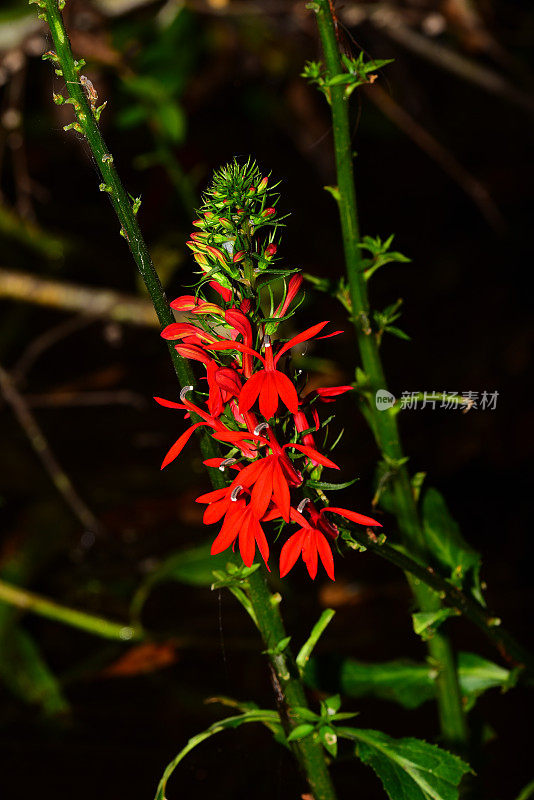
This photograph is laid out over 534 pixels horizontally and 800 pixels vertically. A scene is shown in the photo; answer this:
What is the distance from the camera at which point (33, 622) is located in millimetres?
1341

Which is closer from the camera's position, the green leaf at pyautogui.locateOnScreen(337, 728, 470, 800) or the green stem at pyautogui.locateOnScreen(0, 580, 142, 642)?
the green leaf at pyautogui.locateOnScreen(337, 728, 470, 800)

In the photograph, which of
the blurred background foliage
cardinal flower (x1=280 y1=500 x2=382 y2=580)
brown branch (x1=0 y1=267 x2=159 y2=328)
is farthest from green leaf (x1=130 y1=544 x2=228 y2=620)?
brown branch (x1=0 y1=267 x2=159 y2=328)

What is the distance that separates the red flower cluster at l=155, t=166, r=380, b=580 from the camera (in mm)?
390

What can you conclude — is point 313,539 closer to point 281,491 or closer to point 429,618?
point 281,491

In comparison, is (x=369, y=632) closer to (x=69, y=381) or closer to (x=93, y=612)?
(x=93, y=612)

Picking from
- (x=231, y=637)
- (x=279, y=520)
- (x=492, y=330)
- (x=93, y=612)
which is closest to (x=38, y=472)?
(x=93, y=612)

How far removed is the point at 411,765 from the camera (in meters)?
0.53

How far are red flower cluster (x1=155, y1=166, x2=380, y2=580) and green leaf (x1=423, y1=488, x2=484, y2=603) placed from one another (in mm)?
288

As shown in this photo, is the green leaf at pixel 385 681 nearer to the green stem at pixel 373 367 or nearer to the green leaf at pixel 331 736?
the green stem at pixel 373 367

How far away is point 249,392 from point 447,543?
40cm

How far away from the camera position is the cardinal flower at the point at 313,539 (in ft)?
1.31

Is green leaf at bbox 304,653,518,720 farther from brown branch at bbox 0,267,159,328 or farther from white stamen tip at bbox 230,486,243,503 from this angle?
brown branch at bbox 0,267,159,328

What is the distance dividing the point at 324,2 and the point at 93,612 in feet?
3.64

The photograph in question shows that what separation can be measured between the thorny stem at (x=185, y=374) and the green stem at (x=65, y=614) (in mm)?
749
